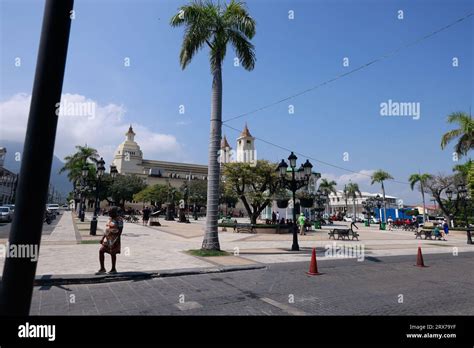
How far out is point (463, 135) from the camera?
1004 inches

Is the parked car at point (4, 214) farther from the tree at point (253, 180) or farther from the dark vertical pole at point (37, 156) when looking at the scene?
the dark vertical pole at point (37, 156)

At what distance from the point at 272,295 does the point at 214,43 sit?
1082 cm

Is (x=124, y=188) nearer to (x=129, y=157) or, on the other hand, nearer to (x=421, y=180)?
(x=129, y=157)

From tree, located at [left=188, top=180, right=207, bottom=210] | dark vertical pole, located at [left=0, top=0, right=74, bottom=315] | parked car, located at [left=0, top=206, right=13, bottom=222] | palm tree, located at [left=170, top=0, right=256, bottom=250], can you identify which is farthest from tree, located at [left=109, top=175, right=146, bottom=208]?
dark vertical pole, located at [left=0, top=0, right=74, bottom=315]

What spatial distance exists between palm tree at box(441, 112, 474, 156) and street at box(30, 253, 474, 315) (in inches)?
800

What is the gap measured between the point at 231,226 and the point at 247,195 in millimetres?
3250

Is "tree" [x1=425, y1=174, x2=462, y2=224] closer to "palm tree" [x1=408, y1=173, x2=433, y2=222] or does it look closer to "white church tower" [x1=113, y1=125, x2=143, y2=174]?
"palm tree" [x1=408, y1=173, x2=433, y2=222]

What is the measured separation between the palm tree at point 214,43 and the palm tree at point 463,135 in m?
21.3

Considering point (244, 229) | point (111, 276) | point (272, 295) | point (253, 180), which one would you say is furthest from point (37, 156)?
point (253, 180)

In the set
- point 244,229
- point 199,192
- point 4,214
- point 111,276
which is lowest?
point 111,276

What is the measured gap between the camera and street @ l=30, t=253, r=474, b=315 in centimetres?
572

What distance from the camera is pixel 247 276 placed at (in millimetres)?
8883

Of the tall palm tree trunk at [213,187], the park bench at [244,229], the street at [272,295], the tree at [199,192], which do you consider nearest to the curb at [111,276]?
the street at [272,295]
